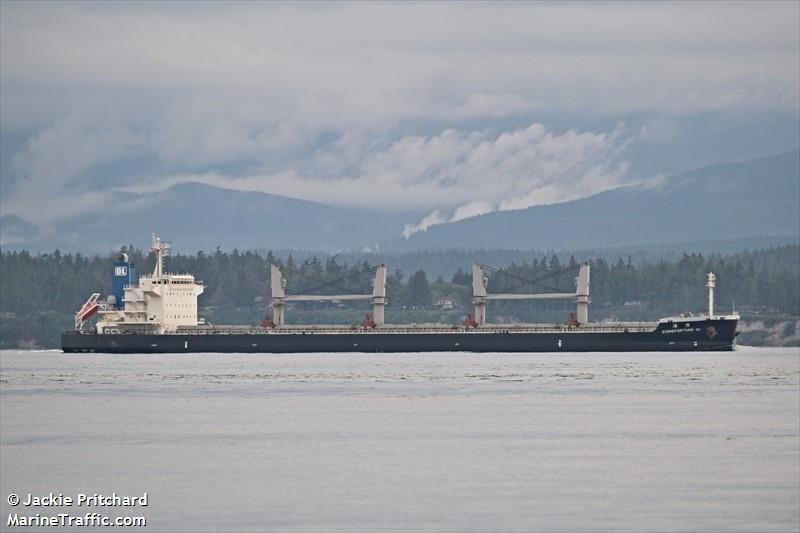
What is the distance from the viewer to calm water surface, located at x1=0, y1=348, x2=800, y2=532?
115 ft

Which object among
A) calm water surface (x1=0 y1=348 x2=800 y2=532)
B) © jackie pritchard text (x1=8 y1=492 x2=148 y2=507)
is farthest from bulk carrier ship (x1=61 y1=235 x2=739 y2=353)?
© jackie pritchard text (x1=8 y1=492 x2=148 y2=507)

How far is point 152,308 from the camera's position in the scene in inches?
4894

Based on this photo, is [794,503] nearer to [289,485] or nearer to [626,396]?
[289,485]

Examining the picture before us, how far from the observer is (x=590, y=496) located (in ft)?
122

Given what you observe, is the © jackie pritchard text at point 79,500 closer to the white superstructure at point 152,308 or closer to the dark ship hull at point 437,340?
the dark ship hull at point 437,340

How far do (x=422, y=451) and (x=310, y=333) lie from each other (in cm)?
7814

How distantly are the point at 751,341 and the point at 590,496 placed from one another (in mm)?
136712

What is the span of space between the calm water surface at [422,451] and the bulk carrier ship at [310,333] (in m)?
Result: 36.9

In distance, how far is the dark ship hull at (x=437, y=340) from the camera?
4456 inches

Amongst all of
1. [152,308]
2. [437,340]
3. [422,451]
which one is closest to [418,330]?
[437,340]

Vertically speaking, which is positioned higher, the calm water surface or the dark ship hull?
the dark ship hull

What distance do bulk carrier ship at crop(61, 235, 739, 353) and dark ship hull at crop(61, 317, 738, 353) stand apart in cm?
7

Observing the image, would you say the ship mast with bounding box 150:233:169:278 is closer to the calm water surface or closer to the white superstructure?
the white superstructure

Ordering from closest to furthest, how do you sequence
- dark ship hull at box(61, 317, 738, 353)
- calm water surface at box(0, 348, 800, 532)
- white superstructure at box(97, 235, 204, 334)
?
calm water surface at box(0, 348, 800, 532)
dark ship hull at box(61, 317, 738, 353)
white superstructure at box(97, 235, 204, 334)
